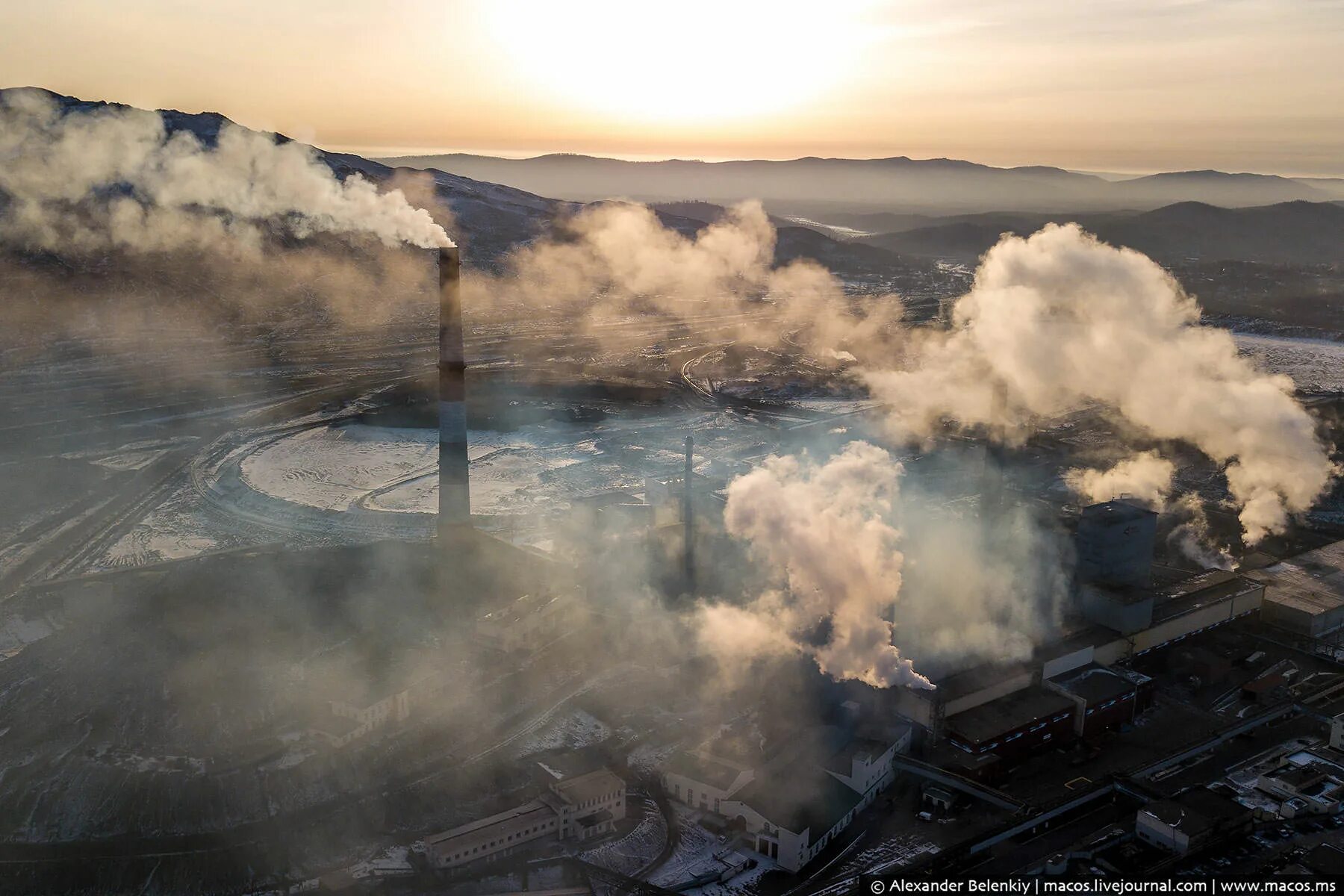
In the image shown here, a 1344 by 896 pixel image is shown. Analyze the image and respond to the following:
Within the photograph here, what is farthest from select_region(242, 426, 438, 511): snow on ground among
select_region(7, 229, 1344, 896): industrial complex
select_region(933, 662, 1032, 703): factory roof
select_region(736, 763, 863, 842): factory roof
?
select_region(933, 662, 1032, 703): factory roof

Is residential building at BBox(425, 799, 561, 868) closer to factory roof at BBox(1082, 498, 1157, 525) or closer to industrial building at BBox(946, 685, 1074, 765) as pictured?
industrial building at BBox(946, 685, 1074, 765)

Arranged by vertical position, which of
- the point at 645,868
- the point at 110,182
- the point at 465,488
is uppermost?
the point at 110,182

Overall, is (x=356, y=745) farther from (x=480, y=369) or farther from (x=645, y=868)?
(x=480, y=369)

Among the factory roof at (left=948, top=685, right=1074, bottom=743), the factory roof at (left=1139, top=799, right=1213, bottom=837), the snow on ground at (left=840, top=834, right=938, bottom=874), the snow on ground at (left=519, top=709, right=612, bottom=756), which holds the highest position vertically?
the factory roof at (left=948, top=685, right=1074, bottom=743)

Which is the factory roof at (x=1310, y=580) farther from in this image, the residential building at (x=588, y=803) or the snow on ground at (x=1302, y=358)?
the snow on ground at (x=1302, y=358)

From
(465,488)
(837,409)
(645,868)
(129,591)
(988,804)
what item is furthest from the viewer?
(837,409)

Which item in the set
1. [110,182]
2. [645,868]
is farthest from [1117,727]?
[110,182]
